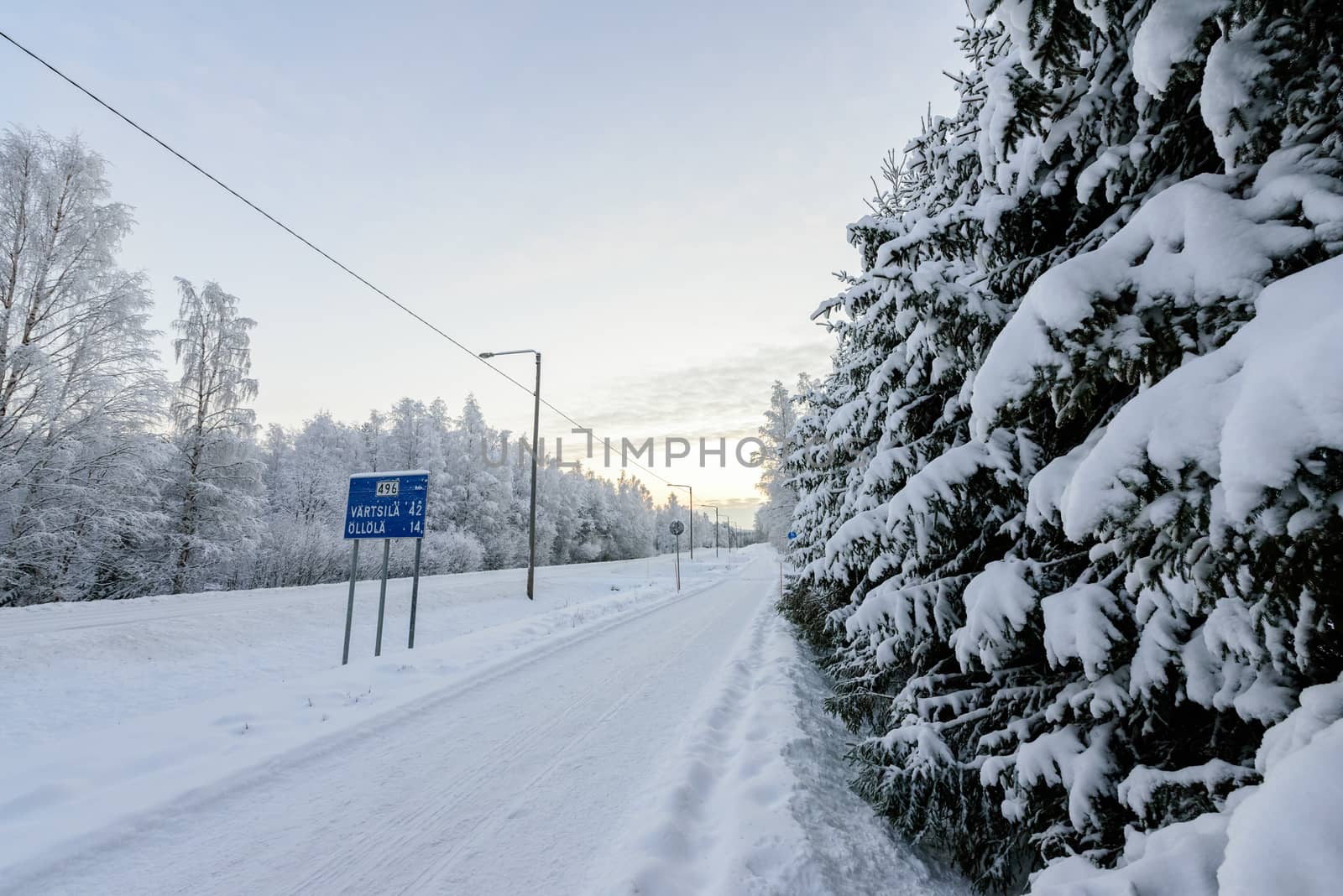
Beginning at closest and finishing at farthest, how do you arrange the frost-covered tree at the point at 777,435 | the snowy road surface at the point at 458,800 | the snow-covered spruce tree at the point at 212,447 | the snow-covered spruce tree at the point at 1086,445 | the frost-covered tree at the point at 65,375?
the snow-covered spruce tree at the point at 1086,445
the snowy road surface at the point at 458,800
the frost-covered tree at the point at 65,375
the snow-covered spruce tree at the point at 212,447
the frost-covered tree at the point at 777,435

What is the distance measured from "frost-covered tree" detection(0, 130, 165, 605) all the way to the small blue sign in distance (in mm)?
10939

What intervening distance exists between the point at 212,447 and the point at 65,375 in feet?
23.2

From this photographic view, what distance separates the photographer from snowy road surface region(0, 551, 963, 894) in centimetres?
299

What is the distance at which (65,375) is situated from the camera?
14.2m

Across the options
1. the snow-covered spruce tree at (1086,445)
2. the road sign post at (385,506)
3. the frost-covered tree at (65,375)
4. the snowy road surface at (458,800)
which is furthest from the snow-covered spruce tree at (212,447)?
the snow-covered spruce tree at (1086,445)

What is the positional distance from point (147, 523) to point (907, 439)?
2132cm

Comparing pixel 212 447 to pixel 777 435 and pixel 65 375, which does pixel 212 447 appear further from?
pixel 777 435

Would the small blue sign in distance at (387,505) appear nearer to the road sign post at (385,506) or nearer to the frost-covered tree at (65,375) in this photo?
the road sign post at (385,506)

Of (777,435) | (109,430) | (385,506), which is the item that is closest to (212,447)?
(109,430)

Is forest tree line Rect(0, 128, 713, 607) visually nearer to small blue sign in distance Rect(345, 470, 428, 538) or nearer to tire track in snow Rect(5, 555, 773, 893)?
small blue sign in distance Rect(345, 470, 428, 538)

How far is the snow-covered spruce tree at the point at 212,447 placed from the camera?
65.0 ft

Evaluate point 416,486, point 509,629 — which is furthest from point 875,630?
point 509,629

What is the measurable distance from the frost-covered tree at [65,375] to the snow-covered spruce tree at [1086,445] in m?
18.7

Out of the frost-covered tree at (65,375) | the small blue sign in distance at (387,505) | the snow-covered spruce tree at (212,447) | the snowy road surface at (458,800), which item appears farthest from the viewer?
→ the snow-covered spruce tree at (212,447)
